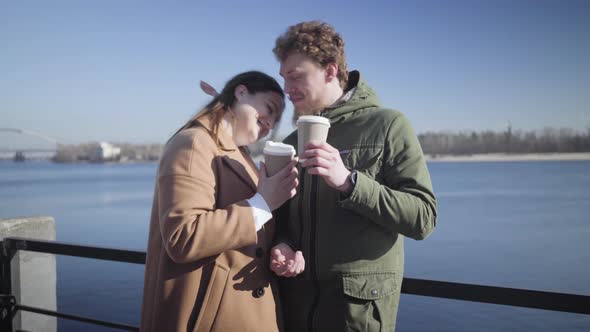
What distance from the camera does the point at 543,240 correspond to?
29.1 metres

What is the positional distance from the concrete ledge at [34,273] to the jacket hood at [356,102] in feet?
9.28

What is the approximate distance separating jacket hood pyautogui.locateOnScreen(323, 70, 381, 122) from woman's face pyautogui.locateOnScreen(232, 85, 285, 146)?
0.70ft

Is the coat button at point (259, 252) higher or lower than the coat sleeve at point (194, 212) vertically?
lower

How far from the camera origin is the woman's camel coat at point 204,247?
1.53m

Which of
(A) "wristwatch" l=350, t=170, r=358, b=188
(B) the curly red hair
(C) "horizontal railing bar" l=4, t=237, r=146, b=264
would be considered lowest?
(C) "horizontal railing bar" l=4, t=237, r=146, b=264

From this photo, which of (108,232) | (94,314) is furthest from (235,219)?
(108,232)

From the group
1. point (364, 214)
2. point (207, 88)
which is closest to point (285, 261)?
point (364, 214)

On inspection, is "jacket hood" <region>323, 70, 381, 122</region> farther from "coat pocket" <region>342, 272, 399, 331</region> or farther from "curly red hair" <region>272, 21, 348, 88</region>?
"coat pocket" <region>342, 272, 399, 331</region>

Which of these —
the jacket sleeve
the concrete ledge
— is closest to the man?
the jacket sleeve

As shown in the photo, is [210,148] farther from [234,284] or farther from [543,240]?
[543,240]

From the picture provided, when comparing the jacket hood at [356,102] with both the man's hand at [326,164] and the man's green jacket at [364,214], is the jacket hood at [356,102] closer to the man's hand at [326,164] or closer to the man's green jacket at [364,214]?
the man's green jacket at [364,214]

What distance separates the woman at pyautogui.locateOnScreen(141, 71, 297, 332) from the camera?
1537 mm

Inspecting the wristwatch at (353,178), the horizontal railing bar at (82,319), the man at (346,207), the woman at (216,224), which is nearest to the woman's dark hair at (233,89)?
the woman at (216,224)

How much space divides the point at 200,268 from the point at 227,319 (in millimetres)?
211
